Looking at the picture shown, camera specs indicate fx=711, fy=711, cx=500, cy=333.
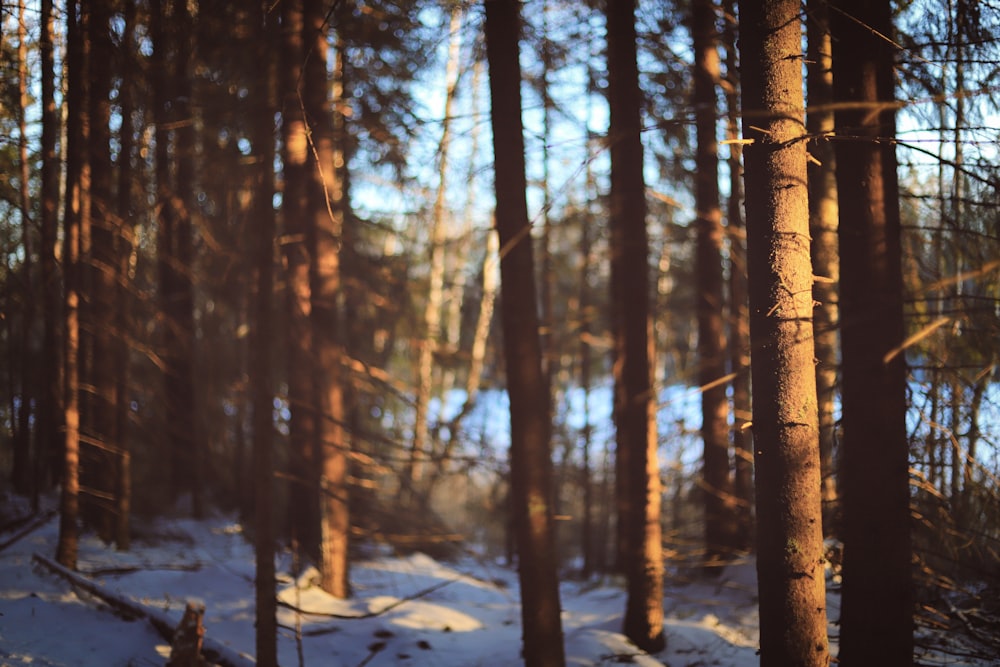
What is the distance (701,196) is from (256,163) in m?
6.50

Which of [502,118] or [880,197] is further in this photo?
[502,118]

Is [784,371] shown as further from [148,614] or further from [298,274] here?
[298,274]

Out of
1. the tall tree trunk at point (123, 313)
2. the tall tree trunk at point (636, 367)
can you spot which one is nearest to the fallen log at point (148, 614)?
the tall tree trunk at point (123, 313)

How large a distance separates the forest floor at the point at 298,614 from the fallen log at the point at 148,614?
17 millimetres

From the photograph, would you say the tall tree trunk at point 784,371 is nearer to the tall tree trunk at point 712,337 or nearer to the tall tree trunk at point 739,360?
the tall tree trunk at point 739,360

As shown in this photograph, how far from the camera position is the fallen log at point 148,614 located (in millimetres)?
6676

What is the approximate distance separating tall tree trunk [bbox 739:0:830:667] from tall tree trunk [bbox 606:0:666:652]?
348 centimetres

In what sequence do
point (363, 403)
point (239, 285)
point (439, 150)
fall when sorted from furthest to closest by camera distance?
point (363, 403)
point (239, 285)
point (439, 150)

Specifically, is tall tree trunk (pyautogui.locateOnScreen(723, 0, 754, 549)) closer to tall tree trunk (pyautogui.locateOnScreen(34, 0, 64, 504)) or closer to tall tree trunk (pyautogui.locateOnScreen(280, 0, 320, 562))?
tall tree trunk (pyautogui.locateOnScreen(280, 0, 320, 562))

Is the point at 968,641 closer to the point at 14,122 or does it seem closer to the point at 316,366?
the point at 316,366

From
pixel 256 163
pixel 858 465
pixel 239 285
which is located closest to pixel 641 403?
pixel 858 465

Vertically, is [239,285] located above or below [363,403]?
above

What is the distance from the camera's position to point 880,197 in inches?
221

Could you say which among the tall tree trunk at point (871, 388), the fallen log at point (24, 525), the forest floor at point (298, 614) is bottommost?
the forest floor at point (298, 614)
